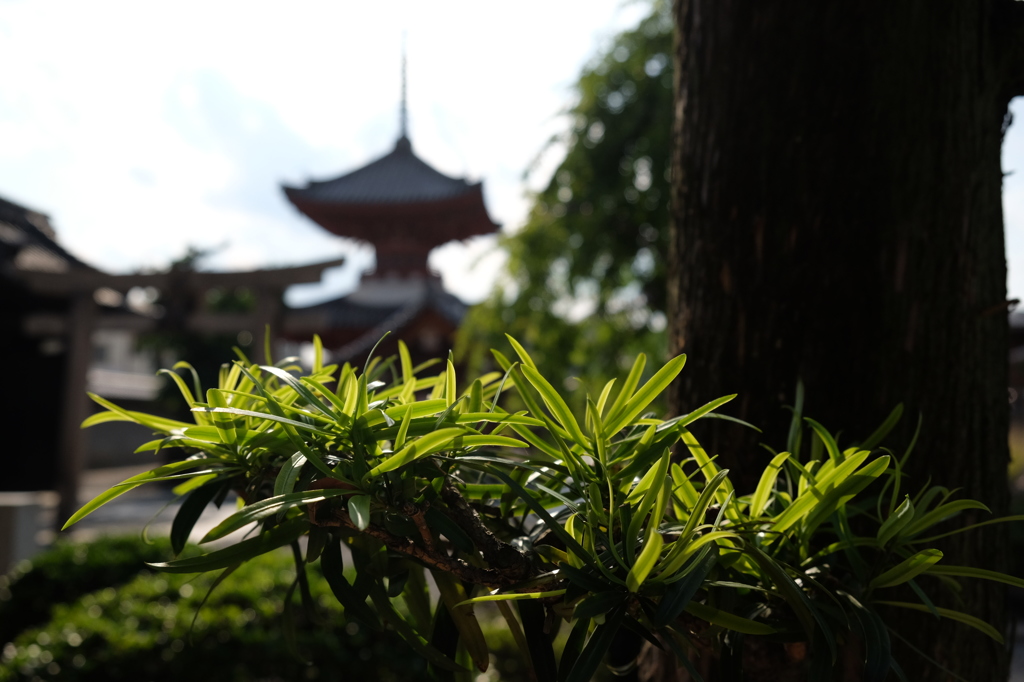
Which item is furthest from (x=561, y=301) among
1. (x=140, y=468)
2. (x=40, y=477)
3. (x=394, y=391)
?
(x=140, y=468)

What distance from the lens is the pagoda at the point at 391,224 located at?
12.3 metres

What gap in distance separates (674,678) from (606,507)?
Answer: 0.32 metres

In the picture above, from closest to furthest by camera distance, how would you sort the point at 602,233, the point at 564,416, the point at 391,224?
the point at 564,416 < the point at 602,233 < the point at 391,224

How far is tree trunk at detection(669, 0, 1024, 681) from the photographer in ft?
2.41

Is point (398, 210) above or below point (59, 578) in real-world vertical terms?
above

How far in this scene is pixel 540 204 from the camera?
14.8 feet

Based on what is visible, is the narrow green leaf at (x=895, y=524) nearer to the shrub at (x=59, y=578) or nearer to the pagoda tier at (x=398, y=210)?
the shrub at (x=59, y=578)

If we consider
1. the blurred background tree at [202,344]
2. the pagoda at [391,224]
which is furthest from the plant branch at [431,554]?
the blurred background tree at [202,344]

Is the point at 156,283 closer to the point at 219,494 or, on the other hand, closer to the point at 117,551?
the point at 117,551

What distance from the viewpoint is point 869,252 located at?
→ 75 cm

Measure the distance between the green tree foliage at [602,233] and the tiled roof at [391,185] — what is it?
25.2 ft

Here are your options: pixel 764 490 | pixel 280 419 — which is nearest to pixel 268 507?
pixel 280 419

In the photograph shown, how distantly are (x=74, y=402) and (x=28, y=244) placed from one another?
297 cm

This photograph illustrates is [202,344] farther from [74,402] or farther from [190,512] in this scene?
Answer: [190,512]
